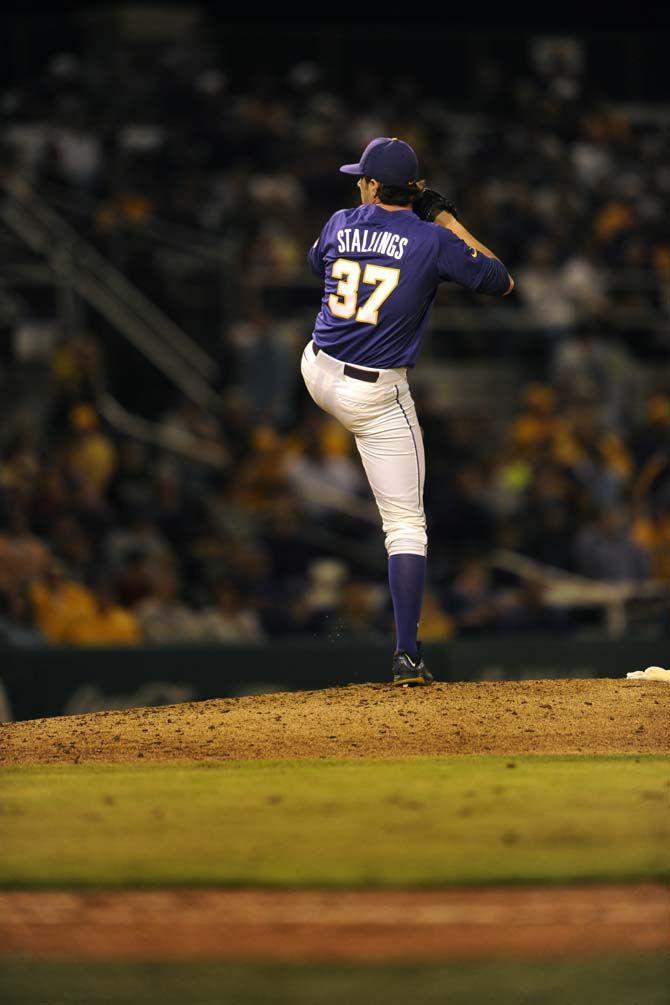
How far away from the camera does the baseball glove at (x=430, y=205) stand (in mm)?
7531

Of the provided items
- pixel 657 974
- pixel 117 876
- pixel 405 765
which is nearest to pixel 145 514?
pixel 405 765

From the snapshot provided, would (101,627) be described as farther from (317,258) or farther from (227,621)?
(317,258)

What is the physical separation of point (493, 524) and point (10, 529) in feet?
12.7

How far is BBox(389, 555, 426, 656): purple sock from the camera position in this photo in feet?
24.6

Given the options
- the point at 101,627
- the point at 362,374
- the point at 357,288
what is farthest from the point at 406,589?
the point at 101,627

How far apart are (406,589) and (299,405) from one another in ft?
21.2

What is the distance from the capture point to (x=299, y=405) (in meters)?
13.8

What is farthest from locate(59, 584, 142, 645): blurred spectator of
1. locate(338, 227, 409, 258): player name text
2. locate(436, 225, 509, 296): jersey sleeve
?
locate(436, 225, 509, 296): jersey sleeve

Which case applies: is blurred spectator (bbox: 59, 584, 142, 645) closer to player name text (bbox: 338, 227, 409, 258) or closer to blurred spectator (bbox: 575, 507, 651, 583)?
blurred spectator (bbox: 575, 507, 651, 583)

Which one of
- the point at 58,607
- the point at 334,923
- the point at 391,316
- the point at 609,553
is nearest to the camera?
the point at 334,923

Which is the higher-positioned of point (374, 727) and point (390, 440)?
point (390, 440)

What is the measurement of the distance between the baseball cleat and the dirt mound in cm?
5

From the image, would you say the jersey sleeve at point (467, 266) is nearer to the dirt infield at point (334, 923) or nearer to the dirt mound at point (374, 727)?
the dirt mound at point (374, 727)

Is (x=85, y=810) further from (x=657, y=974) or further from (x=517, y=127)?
(x=517, y=127)
